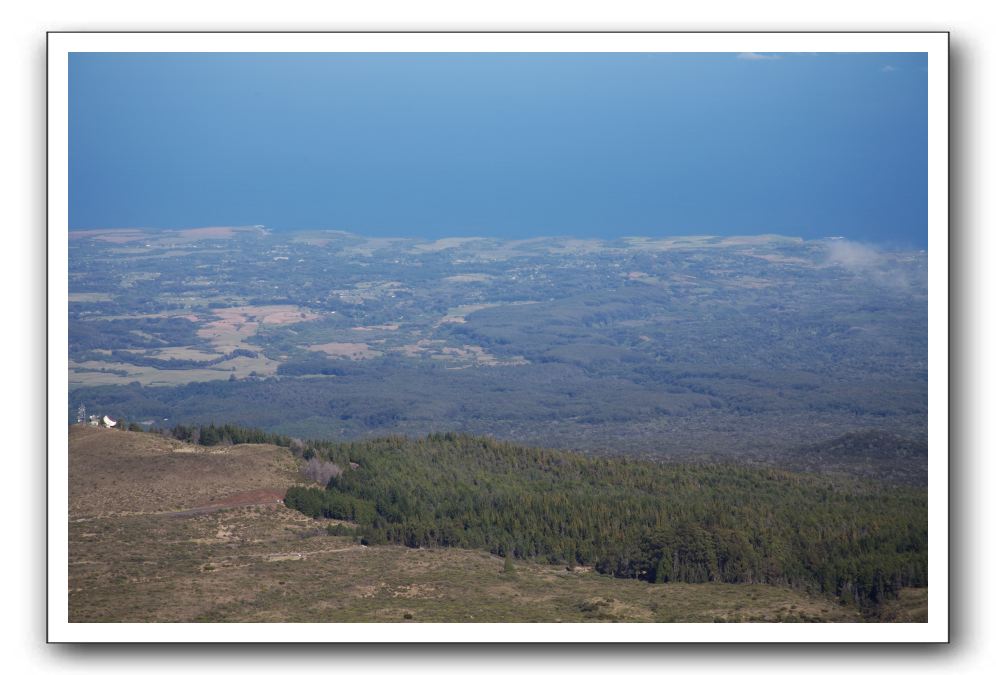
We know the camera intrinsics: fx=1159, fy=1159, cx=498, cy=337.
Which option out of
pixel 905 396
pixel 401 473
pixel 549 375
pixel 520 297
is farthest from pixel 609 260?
pixel 401 473

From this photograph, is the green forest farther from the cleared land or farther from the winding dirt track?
the cleared land

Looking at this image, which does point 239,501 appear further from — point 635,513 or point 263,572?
point 635,513

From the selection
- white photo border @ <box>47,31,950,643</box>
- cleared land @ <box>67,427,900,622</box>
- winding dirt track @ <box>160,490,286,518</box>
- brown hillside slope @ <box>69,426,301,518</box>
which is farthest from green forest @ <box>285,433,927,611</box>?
white photo border @ <box>47,31,950,643</box>
